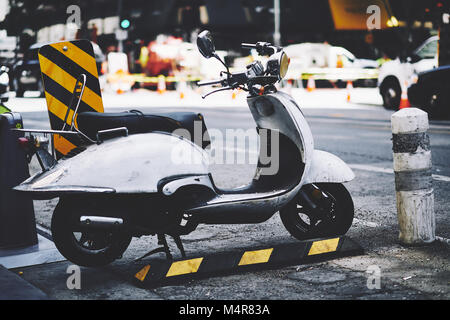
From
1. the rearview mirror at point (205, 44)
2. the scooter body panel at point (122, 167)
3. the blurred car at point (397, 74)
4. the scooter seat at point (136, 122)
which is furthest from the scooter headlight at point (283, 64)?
the blurred car at point (397, 74)

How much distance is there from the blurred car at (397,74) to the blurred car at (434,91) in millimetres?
2054

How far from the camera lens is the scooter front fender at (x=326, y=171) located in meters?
5.22

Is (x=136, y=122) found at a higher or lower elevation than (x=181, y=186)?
higher

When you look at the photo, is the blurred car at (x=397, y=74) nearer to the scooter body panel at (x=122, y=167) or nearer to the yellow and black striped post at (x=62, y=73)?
the yellow and black striped post at (x=62, y=73)

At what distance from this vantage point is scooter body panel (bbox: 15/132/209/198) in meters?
4.55

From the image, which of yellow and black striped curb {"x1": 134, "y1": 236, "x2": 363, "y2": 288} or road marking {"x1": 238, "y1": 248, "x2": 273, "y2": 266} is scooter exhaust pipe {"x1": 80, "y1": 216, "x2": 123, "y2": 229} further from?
road marking {"x1": 238, "y1": 248, "x2": 273, "y2": 266}

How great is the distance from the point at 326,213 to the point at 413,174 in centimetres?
66

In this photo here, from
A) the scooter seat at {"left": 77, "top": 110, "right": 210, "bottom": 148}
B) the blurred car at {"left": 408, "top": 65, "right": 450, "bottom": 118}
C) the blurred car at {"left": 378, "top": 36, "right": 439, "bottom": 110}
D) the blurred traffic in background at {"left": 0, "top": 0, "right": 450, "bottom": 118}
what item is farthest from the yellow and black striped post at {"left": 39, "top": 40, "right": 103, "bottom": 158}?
the blurred car at {"left": 378, "top": 36, "right": 439, "bottom": 110}

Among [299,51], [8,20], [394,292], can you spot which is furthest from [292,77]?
[394,292]

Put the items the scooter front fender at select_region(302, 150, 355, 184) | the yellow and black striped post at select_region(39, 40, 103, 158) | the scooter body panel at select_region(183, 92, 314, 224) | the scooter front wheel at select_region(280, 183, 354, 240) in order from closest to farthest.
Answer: the scooter body panel at select_region(183, 92, 314, 224)
the scooter front fender at select_region(302, 150, 355, 184)
the scooter front wheel at select_region(280, 183, 354, 240)
the yellow and black striped post at select_region(39, 40, 103, 158)

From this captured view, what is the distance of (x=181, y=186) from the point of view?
186 inches

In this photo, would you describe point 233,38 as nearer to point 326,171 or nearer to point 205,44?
point 326,171

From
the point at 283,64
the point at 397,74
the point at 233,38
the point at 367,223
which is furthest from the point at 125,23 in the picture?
the point at 283,64

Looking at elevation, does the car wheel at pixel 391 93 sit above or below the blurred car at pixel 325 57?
below
